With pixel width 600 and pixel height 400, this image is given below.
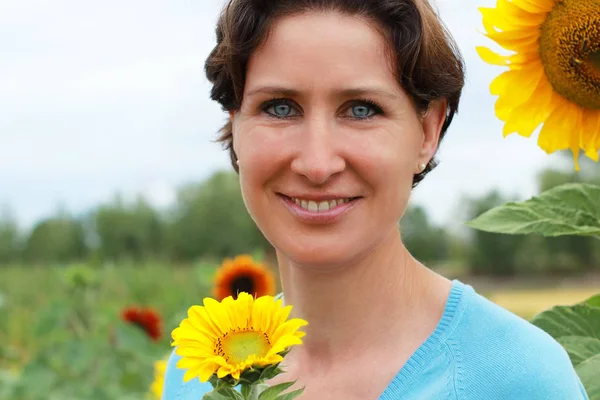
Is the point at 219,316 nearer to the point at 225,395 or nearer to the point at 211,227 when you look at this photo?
the point at 225,395

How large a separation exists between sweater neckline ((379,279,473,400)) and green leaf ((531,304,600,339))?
0.47 feet

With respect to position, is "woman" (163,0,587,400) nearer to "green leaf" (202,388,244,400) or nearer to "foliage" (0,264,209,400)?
"green leaf" (202,388,244,400)

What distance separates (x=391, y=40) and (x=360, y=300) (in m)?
0.44

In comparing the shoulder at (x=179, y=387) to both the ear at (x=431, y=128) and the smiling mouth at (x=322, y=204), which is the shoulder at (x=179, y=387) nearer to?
the smiling mouth at (x=322, y=204)

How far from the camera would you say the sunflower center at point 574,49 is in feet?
4.45

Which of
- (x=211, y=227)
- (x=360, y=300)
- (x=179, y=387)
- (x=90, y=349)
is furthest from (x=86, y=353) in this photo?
(x=211, y=227)

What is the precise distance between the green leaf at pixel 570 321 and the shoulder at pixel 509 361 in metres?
0.06

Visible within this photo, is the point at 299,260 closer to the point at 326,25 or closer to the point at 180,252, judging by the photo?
the point at 326,25

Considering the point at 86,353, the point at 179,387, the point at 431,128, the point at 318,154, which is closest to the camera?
the point at 318,154

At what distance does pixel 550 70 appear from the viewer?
1393 mm

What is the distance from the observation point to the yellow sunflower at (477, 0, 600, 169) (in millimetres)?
1364

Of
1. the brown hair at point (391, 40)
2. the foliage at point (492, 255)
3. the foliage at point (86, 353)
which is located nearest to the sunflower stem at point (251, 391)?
the brown hair at point (391, 40)

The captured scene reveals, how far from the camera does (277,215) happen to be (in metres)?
1.36

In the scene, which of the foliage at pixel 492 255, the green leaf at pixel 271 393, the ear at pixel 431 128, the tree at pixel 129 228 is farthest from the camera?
the foliage at pixel 492 255
